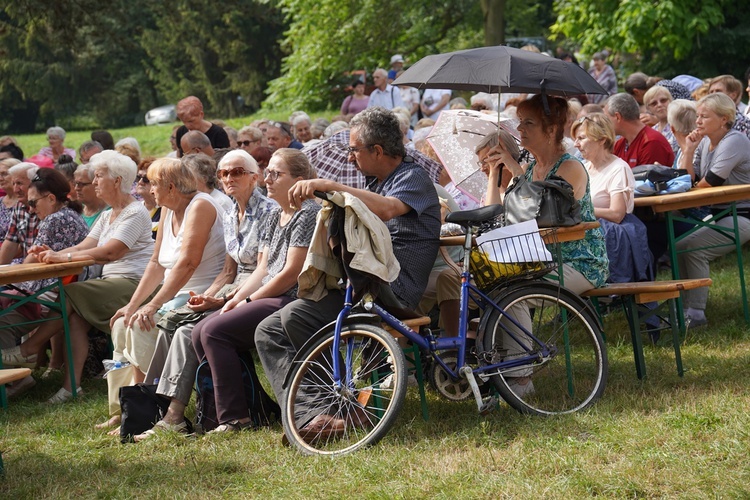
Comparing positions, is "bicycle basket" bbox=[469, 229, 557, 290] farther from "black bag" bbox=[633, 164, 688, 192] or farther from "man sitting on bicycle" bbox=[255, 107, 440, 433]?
"black bag" bbox=[633, 164, 688, 192]

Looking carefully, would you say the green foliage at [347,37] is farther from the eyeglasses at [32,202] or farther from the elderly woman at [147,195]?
the eyeglasses at [32,202]

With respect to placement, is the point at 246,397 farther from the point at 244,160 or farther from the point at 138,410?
the point at 244,160

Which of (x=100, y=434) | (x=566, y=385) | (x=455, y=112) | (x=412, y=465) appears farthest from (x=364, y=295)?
(x=455, y=112)

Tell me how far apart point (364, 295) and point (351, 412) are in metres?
0.56

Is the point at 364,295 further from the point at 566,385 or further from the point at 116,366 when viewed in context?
the point at 116,366

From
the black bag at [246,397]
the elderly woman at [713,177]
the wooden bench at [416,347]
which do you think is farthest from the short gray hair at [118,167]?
the elderly woman at [713,177]

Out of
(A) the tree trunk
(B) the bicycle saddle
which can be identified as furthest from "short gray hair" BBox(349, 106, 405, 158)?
(A) the tree trunk

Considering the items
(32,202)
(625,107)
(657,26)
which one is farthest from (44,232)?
(657,26)

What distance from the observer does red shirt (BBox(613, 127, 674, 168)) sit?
24.2 feet

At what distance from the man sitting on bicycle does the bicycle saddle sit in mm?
207

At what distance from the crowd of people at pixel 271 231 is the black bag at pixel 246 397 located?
8 cm

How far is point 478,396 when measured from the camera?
4.69 meters

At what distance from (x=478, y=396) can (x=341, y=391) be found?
0.65 meters

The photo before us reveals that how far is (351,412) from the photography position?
4.73 m
